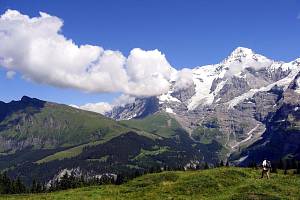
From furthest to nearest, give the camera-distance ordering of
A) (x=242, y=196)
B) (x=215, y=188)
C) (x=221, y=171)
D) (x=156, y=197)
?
(x=221, y=171), (x=215, y=188), (x=156, y=197), (x=242, y=196)

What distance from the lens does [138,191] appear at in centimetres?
7412

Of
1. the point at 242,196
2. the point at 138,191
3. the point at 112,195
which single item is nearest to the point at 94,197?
the point at 112,195

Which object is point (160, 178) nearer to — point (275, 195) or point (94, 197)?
point (94, 197)

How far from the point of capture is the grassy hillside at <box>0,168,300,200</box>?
64562 mm

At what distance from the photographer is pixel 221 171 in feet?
269

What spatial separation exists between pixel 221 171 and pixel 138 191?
1697cm

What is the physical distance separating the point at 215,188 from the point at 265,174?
1560cm

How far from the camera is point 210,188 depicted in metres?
71.2

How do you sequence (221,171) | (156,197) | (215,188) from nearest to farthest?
1. (156,197)
2. (215,188)
3. (221,171)

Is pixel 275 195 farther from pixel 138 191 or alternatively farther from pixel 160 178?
pixel 160 178

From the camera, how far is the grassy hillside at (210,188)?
64.6 m

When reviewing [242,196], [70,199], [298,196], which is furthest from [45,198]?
[298,196]

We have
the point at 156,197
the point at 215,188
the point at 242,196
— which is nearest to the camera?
the point at 242,196

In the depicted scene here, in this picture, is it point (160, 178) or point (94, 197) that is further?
point (160, 178)
